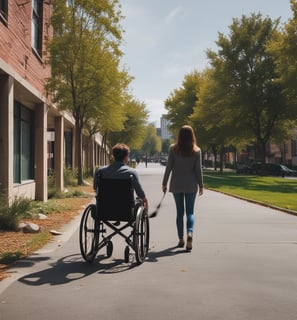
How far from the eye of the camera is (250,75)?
3797 cm

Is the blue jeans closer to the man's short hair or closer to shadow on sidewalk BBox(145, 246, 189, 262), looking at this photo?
shadow on sidewalk BBox(145, 246, 189, 262)

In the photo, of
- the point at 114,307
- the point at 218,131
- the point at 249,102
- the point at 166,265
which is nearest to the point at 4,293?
the point at 114,307

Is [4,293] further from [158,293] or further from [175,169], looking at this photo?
[175,169]

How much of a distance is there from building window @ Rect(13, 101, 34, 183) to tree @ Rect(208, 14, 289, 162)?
962 inches

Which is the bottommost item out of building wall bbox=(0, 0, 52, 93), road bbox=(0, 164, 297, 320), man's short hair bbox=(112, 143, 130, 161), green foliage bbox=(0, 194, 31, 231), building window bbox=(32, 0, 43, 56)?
road bbox=(0, 164, 297, 320)

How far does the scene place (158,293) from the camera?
467cm

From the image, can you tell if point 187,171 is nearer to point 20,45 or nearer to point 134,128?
point 20,45

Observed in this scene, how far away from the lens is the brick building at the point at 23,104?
1077 centimetres

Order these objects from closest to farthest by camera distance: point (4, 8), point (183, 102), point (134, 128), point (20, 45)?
point (4, 8), point (20, 45), point (134, 128), point (183, 102)

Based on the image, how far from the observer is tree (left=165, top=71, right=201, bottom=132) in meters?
56.4

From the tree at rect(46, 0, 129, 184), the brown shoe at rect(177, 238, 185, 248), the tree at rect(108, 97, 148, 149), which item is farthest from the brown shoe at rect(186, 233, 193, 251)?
the tree at rect(108, 97, 148, 149)

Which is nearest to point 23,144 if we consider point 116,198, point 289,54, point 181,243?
point 181,243

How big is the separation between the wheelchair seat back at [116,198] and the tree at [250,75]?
32410 mm

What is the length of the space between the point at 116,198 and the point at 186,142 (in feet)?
5.28
